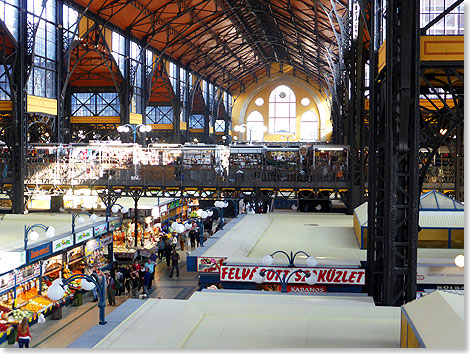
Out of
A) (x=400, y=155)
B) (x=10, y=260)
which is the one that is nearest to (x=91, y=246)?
(x=10, y=260)

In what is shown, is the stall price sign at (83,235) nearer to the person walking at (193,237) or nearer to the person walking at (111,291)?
the person walking at (111,291)

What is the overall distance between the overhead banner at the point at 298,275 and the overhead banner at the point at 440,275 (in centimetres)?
124

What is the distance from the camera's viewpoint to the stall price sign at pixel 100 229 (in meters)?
20.5

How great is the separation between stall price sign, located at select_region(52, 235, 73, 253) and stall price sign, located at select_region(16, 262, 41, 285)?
72 cm

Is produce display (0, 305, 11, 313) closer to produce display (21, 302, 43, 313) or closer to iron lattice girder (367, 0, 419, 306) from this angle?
produce display (21, 302, 43, 313)

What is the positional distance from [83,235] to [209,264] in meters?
6.98

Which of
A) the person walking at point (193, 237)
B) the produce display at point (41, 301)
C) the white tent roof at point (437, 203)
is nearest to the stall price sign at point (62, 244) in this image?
the produce display at point (41, 301)

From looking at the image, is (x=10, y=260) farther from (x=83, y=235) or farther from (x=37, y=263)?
(x=83, y=235)

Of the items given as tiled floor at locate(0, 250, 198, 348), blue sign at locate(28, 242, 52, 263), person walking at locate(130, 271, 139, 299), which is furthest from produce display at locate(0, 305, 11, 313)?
person walking at locate(130, 271, 139, 299)

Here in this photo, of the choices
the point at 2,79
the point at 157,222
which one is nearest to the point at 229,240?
the point at 157,222

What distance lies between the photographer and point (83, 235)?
1934 centimetres

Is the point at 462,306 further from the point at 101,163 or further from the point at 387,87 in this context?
the point at 101,163

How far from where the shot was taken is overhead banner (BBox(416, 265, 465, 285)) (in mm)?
12016

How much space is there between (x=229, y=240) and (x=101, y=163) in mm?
13768
